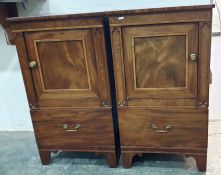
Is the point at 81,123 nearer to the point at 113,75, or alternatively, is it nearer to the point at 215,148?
the point at 113,75

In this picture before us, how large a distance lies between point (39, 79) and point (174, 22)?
0.66 meters

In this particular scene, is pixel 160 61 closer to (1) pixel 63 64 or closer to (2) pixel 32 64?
(1) pixel 63 64

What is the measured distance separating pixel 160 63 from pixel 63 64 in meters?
0.43

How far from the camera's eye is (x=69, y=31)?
126 cm

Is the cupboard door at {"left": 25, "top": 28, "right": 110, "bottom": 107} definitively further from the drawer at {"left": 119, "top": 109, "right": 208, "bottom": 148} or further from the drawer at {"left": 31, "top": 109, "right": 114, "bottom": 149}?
the drawer at {"left": 119, "top": 109, "right": 208, "bottom": 148}

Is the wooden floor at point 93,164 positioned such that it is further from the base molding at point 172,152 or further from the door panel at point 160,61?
the door panel at point 160,61

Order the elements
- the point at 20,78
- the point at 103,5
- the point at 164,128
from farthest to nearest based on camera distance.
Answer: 1. the point at 20,78
2. the point at 103,5
3. the point at 164,128

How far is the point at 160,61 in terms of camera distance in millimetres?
1247

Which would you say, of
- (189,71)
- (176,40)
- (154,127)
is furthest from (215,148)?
(176,40)

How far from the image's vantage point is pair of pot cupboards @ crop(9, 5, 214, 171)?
3.94ft

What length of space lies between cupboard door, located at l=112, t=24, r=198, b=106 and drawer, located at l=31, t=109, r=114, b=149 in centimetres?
19

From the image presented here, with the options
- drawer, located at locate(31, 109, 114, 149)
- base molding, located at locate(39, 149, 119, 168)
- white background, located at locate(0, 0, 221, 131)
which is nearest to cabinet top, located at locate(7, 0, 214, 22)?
white background, located at locate(0, 0, 221, 131)

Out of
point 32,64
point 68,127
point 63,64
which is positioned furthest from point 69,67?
point 68,127

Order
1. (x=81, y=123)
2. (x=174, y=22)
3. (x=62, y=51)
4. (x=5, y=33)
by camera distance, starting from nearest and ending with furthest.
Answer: (x=174, y=22)
(x=62, y=51)
(x=81, y=123)
(x=5, y=33)
